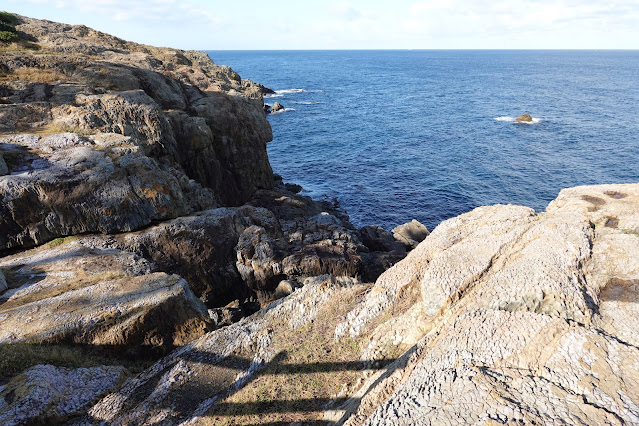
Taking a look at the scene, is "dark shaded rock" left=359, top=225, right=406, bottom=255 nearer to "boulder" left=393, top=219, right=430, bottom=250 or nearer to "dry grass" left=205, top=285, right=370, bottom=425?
"boulder" left=393, top=219, right=430, bottom=250

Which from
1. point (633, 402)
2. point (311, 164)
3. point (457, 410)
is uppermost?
point (633, 402)

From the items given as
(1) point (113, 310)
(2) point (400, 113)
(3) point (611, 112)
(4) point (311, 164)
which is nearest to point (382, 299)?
(1) point (113, 310)

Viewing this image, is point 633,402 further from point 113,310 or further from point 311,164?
point 311,164

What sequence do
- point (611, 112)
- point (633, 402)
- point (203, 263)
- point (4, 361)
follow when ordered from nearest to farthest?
point (633, 402), point (4, 361), point (203, 263), point (611, 112)

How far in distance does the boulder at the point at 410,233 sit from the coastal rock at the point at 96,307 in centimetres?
2895

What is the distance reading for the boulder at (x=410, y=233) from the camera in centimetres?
4072

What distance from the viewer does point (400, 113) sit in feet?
351

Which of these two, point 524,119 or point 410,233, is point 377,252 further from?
point 524,119

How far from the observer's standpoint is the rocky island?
27.0 ft

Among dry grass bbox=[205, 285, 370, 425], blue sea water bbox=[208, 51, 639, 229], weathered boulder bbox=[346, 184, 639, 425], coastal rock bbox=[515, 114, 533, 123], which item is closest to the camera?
weathered boulder bbox=[346, 184, 639, 425]

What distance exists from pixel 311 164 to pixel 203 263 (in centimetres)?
4747

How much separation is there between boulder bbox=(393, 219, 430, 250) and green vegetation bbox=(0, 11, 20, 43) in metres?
46.8

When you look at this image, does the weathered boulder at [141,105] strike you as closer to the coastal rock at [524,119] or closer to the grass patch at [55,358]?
the grass patch at [55,358]

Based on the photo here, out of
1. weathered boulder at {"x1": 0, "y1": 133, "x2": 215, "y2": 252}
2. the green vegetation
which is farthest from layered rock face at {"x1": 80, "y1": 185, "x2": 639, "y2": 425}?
the green vegetation
